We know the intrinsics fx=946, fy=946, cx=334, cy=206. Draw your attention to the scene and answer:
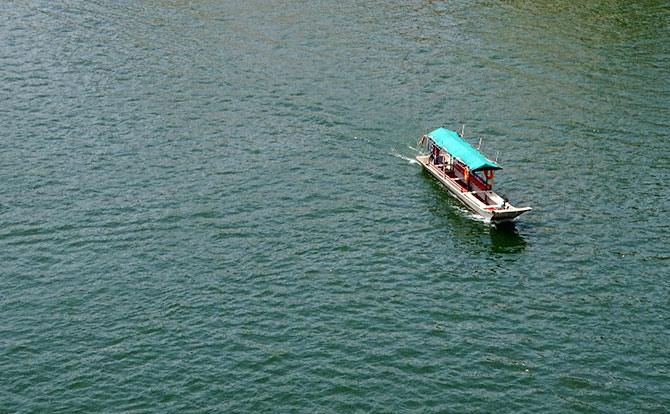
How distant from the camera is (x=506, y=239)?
307ft

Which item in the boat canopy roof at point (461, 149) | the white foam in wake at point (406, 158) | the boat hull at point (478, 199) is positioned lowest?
the boat hull at point (478, 199)

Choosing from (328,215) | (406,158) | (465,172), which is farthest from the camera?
(406,158)

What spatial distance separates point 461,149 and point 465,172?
102 inches

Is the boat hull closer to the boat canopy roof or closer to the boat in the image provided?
the boat

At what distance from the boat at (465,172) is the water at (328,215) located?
1677mm

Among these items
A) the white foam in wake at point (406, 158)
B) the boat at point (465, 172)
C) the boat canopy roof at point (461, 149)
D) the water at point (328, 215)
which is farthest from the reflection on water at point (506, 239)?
the white foam in wake at point (406, 158)

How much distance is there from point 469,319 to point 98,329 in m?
31.4

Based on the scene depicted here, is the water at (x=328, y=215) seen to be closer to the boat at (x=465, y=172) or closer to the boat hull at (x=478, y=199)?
the boat hull at (x=478, y=199)

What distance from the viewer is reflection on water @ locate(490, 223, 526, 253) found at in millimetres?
91812

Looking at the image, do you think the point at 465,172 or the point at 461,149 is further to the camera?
the point at 461,149

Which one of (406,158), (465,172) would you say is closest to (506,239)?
(465,172)

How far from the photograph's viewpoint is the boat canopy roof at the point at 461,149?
99713 mm

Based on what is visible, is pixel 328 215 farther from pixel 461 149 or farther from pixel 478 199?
pixel 461 149

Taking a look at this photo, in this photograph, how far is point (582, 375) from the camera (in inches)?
2921
